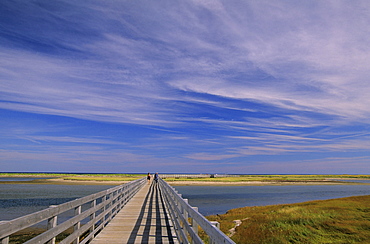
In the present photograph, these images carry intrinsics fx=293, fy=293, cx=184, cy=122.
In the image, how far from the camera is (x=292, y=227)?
15016 millimetres

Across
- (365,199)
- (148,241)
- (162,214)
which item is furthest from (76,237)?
(365,199)

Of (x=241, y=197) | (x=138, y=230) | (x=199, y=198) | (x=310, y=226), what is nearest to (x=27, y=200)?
(x=199, y=198)

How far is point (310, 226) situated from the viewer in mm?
14977

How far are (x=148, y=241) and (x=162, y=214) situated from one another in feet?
17.3

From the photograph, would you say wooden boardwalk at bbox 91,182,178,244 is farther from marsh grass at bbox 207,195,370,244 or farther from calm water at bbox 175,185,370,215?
calm water at bbox 175,185,370,215

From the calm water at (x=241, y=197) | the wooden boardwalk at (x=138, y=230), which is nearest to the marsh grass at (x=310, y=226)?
the wooden boardwalk at (x=138, y=230)

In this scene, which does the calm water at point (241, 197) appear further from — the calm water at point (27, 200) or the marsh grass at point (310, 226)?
the calm water at point (27, 200)

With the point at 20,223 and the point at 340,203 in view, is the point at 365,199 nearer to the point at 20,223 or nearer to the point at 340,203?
the point at 340,203

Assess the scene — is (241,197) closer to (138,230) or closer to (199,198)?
(199,198)

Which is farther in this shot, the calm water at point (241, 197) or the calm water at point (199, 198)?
the calm water at point (241, 197)

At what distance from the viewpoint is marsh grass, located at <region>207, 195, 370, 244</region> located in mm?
13258

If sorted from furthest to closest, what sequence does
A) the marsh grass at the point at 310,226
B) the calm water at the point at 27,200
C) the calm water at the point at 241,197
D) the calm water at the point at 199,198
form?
the calm water at the point at 241,197, the calm water at the point at 199,198, the calm water at the point at 27,200, the marsh grass at the point at 310,226

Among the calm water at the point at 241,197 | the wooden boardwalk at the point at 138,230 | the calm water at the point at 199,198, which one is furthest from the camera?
the calm water at the point at 241,197

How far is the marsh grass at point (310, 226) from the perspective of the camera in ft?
43.5
